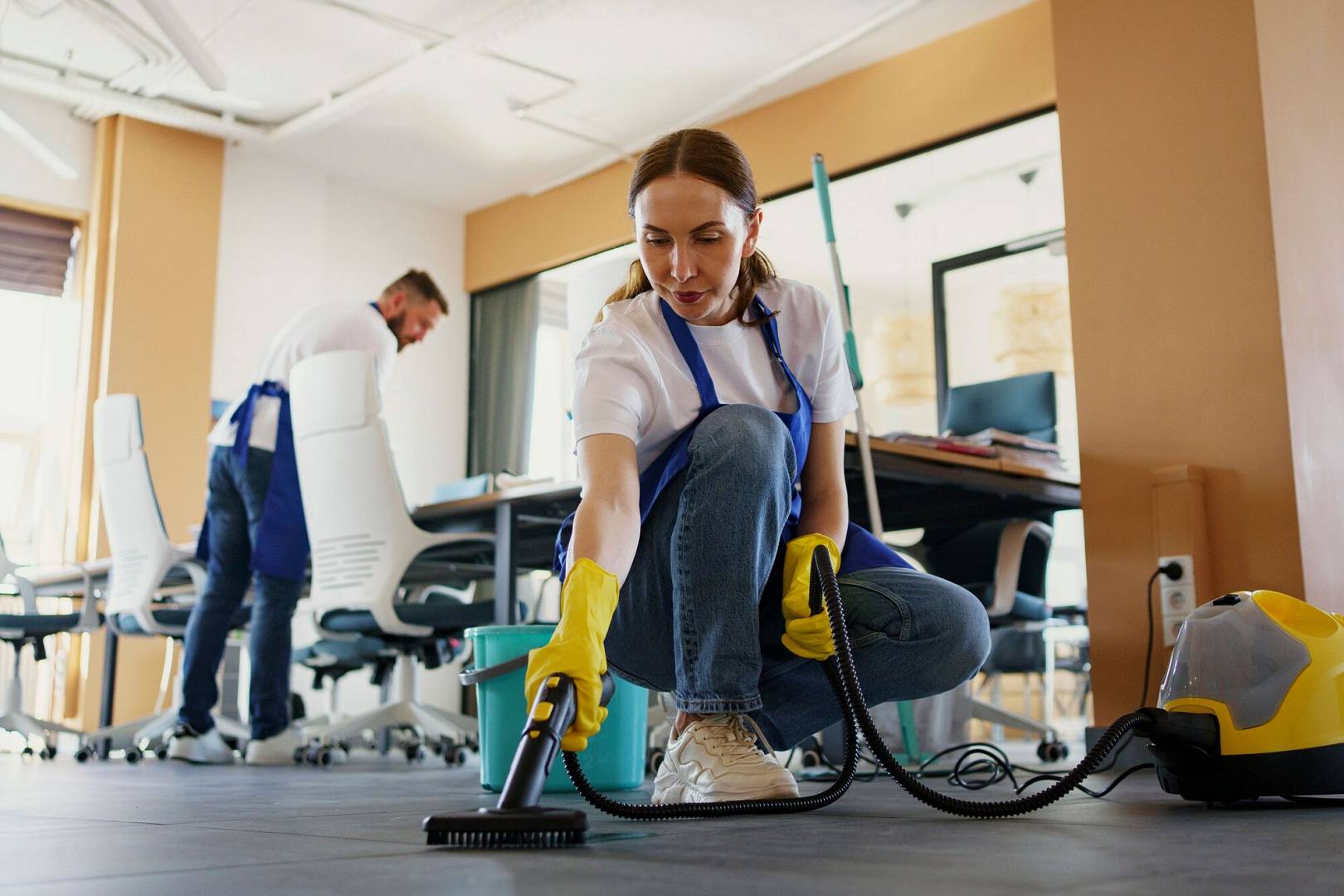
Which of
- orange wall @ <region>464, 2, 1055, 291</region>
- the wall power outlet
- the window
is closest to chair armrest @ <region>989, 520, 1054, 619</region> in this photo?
the wall power outlet

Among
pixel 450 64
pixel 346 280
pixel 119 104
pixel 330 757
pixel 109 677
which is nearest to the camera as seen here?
pixel 330 757

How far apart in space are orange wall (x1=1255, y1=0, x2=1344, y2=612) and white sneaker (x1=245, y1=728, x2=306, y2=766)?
2357mm

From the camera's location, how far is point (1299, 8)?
102 inches

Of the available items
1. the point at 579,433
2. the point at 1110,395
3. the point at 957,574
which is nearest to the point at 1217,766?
the point at 579,433

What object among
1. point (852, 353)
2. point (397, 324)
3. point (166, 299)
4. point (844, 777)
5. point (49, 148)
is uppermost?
point (49, 148)

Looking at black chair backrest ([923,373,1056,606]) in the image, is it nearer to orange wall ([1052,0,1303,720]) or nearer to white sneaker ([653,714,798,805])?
orange wall ([1052,0,1303,720])

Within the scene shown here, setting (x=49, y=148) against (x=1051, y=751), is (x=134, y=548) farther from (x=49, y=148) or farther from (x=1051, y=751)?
(x=49, y=148)

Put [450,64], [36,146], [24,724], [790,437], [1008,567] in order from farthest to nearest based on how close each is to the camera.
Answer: [450,64] → [36,146] → [24,724] → [1008,567] → [790,437]

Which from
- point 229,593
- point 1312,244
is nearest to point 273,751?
point 229,593

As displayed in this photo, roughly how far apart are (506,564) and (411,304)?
3.19 feet

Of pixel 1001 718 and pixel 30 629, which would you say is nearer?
pixel 1001 718

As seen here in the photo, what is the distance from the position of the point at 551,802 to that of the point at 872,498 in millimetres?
989

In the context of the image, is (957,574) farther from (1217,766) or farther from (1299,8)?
(1217,766)

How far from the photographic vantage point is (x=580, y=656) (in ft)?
3.53
